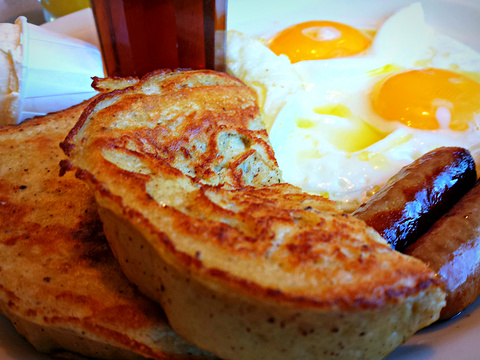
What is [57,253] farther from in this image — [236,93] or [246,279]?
[236,93]

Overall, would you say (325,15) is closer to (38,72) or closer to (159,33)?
(159,33)

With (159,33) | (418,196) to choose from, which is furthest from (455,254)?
(159,33)

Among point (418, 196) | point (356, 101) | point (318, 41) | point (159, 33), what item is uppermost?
point (159, 33)

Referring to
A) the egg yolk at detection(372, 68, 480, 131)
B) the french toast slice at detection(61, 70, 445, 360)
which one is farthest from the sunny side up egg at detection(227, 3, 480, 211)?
the french toast slice at detection(61, 70, 445, 360)

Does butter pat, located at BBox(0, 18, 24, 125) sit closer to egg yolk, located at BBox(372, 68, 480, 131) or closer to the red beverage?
the red beverage

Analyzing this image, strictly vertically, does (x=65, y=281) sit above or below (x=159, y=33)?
below

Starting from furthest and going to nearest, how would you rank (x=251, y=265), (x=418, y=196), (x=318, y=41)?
(x=318, y=41)
(x=418, y=196)
(x=251, y=265)

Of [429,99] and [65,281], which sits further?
[429,99]
